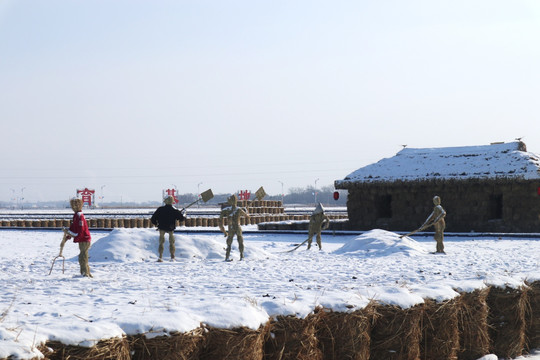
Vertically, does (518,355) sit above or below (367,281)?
below

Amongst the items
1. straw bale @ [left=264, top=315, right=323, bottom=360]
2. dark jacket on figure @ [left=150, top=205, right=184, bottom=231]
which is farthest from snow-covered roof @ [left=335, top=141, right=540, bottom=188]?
straw bale @ [left=264, top=315, right=323, bottom=360]

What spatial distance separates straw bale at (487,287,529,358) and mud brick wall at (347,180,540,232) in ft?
64.8

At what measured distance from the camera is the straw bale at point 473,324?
344 inches

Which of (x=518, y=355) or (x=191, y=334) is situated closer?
(x=191, y=334)

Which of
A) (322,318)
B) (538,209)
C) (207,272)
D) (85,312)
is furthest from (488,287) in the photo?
(538,209)

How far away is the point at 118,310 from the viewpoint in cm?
825

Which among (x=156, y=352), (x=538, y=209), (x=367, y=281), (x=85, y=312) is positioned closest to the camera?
(x=156, y=352)

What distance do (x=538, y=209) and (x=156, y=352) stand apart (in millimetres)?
25146

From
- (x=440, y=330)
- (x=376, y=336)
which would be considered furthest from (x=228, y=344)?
(x=440, y=330)

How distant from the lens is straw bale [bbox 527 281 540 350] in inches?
396

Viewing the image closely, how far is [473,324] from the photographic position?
347 inches

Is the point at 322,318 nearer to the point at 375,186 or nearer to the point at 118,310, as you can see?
the point at 118,310

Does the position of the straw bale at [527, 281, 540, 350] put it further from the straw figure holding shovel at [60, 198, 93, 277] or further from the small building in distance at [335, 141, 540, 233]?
the small building in distance at [335, 141, 540, 233]

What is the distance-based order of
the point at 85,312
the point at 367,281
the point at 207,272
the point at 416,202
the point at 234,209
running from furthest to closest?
the point at 416,202, the point at 234,209, the point at 207,272, the point at 367,281, the point at 85,312
